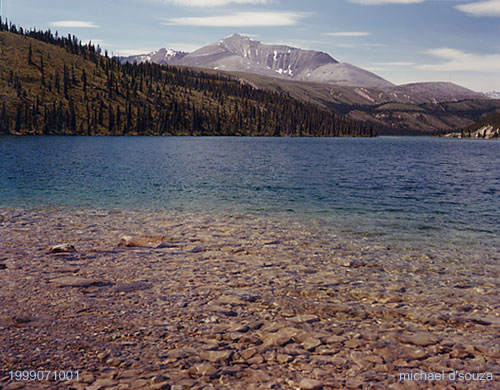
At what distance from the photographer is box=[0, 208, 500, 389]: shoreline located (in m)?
8.10

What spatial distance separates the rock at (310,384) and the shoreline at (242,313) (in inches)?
1.3

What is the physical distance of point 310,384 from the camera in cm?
759

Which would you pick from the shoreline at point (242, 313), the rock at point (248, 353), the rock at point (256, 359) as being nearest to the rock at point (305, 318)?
the shoreline at point (242, 313)

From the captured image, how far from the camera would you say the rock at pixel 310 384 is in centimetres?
749

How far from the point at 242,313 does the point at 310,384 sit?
3.89 m

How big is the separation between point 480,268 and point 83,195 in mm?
33151

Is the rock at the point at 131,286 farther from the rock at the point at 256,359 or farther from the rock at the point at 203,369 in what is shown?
the rock at the point at 256,359

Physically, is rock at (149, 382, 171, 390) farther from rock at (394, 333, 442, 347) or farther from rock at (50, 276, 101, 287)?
rock at (50, 276, 101, 287)

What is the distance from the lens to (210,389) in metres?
7.39

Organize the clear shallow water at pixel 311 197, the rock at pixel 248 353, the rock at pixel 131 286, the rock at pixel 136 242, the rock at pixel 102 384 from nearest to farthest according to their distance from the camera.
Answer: the rock at pixel 102 384 → the rock at pixel 248 353 → the rock at pixel 131 286 → the rock at pixel 136 242 → the clear shallow water at pixel 311 197

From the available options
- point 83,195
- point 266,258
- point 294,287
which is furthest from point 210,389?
point 83,195

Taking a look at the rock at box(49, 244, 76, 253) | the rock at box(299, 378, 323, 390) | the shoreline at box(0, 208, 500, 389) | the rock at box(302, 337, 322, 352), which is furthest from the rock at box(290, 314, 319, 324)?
the rock at box(49, 244, 76, 253)

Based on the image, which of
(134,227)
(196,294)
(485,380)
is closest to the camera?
(485,380)

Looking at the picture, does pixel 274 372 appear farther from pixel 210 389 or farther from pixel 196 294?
pixel 196 294
